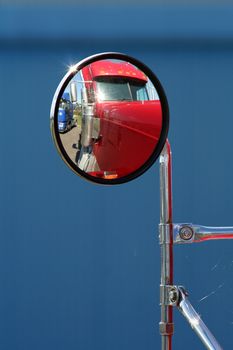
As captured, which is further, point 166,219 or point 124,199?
point 124,199

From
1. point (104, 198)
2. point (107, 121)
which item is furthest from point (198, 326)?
point (104, 198)

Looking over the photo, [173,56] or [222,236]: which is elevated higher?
[173,56]

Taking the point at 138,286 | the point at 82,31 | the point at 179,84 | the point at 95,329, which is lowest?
the point at 95,329

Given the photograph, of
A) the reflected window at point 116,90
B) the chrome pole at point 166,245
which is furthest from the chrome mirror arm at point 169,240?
the reflected window at point 116,90

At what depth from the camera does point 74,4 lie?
9.51 feet

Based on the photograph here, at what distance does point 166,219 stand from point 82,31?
6.19 ft

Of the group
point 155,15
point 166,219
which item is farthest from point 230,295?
point 166,219

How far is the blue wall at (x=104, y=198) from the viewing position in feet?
9.24

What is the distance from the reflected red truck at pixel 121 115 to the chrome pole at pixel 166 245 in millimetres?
63

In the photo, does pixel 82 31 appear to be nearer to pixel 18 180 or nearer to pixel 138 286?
pixel 18 180

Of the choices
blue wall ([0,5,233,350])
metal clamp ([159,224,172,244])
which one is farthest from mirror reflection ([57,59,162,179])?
blue wall ([0,5,233,350])

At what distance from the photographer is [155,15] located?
2.88m

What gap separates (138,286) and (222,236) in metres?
1.77

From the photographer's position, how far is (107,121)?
40.6 inches
